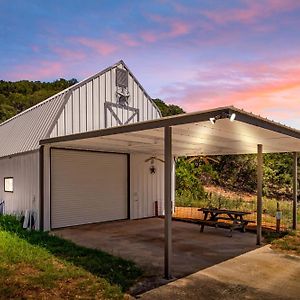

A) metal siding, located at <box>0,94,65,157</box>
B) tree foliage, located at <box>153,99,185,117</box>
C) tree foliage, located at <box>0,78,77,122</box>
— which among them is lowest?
metal siding, located at <box>0,94,65,157</box>

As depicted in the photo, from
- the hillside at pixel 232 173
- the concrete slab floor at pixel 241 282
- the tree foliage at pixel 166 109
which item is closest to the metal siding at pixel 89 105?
the concrete slab floor at pixel 241 282

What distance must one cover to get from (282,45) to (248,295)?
6758 mm

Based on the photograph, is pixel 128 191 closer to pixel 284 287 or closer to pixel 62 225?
pixel 62 225

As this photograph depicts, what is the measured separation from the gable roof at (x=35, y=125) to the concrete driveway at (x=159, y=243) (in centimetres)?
316

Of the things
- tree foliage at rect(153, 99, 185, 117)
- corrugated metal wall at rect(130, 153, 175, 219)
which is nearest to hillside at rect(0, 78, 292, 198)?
tree foliage at rect(153, 99, 185, 117)

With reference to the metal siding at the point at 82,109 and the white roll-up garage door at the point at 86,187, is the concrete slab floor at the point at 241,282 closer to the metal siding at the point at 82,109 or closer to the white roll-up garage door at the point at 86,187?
the white roll-up garage door at the point at 86,187

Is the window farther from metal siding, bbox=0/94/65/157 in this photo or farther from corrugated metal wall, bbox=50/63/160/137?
corrugated metal wall, bbox=50/63/160/137

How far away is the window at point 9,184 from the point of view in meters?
11.7

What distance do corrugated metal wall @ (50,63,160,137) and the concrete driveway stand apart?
11.3 ft

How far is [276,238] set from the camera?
29.3 ft

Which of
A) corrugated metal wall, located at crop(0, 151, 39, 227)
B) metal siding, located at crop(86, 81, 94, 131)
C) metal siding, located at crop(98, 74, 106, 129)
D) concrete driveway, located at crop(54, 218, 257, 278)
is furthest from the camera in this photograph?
metal siding, located at crop(98, 74, 106, 129)

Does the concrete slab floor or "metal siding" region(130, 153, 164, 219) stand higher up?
"metal siding" region(130, 153, 164, 219)

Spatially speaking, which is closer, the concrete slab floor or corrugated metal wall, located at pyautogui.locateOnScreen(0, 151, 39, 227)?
the concrete slab floor

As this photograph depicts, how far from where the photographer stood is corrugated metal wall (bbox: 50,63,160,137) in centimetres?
1109
